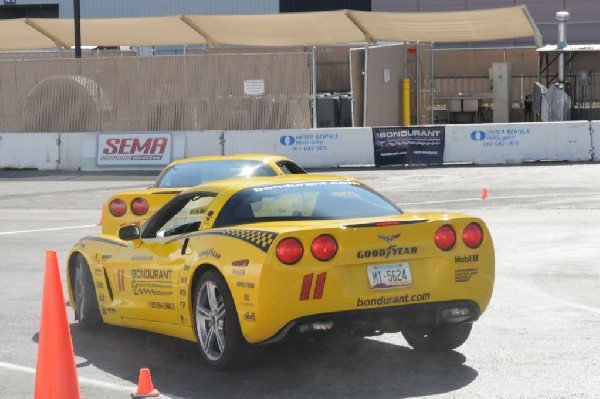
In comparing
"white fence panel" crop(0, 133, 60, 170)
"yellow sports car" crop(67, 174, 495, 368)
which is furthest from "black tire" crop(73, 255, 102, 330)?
"white fence panel" crop(0, 133, 60, 170)

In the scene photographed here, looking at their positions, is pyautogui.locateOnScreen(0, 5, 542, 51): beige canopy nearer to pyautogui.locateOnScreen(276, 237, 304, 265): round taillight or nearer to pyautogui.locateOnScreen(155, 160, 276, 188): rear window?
pyautogui.locateOnScreen(155, 160, 276, 188): rear window

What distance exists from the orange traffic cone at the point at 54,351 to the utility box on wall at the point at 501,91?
34.4 m

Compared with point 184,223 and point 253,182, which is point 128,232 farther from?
point 253,182

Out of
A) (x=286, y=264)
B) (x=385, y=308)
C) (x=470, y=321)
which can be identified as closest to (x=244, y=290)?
(x=286, y=264)

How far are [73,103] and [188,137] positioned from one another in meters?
4.48

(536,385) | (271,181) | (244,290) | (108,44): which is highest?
(108,44)

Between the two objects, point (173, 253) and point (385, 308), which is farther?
point (173, 253)

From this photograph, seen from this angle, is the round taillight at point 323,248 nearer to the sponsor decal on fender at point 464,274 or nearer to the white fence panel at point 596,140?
the sponsor decal on fender at point 464,274

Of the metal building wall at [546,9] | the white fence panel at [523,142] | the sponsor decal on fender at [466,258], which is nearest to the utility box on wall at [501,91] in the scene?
the white fence panel at [523,142]

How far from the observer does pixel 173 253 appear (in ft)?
29.7

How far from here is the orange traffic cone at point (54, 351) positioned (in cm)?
688

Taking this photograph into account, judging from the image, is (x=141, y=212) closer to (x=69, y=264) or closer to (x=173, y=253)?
(x=69, y=264)

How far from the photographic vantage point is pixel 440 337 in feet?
29.6

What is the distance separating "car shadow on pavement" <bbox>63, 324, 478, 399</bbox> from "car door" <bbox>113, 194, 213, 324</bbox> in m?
0.32
